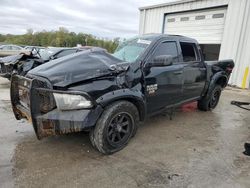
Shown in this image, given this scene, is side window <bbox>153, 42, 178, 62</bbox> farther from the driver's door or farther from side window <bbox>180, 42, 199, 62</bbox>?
side window <bbox>180, 42, 199, 62</bbox>

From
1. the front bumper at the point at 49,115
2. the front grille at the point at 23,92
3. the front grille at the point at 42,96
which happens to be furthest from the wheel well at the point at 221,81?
the front grille at the point at 23,92

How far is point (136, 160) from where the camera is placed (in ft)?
11.1

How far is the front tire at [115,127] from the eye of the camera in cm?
324

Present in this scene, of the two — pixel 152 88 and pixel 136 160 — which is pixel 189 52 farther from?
pixel 136 160

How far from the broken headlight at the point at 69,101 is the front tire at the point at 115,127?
0.38 metres

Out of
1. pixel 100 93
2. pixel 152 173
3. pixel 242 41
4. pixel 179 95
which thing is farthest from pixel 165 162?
pixel 242 41

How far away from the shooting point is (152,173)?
9.98ft

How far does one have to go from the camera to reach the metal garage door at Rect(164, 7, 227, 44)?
468 inches

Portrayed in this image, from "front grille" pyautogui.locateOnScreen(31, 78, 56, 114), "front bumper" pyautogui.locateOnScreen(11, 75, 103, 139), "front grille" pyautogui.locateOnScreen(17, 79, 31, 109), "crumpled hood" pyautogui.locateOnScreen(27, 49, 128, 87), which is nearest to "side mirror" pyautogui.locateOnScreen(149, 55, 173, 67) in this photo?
"crumpled hood" pyautogui.locateOnScreen(27, 49, 128, 87)

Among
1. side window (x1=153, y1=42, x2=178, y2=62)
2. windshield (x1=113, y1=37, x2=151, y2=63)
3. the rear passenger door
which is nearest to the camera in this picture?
windshield (x1=113, y1=37, x2=151, y2=63)

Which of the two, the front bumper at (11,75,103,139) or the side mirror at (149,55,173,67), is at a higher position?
the side mirror at (149,55,173,67)

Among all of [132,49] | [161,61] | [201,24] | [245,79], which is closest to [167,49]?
[161,61]

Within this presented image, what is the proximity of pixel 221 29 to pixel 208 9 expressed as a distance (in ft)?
4.37

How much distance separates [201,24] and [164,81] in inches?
388
